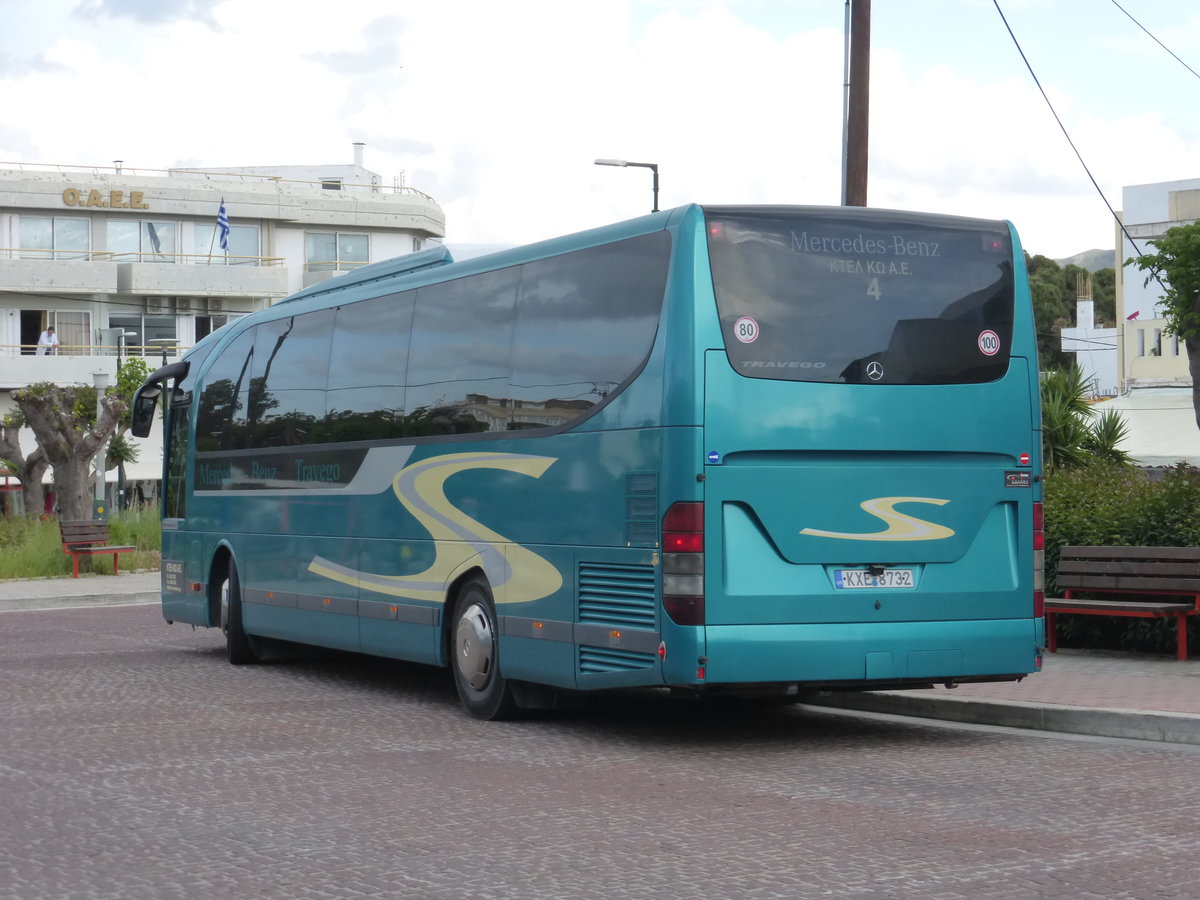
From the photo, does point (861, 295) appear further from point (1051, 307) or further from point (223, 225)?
point (1051, 307)

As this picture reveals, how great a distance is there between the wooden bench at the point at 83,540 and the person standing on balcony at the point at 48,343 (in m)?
34.6

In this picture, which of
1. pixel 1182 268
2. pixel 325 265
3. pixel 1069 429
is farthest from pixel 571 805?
pixel 325 265

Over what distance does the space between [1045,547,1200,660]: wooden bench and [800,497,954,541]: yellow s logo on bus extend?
456 centimetres

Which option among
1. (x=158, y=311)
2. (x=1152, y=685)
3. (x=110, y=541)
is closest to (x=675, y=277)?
(x=1152, y=685)

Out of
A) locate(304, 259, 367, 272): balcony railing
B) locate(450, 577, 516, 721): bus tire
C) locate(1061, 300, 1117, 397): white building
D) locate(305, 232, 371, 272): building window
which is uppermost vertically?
locate(305, 232, 371, 272): building window

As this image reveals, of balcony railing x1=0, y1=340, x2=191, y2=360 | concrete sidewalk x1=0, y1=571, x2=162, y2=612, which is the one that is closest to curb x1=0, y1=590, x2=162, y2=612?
concrete sidewalk x1=0, y1=571, x2=162, y2=612

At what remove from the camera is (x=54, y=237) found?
2532 inches

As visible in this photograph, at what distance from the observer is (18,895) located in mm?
6547

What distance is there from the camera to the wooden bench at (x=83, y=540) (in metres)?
29.6

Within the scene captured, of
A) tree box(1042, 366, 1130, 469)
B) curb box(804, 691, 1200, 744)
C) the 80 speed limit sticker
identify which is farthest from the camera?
tree box(1042, 366, 1130, 469)

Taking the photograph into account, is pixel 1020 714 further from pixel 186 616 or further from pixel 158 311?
pixel 158 311

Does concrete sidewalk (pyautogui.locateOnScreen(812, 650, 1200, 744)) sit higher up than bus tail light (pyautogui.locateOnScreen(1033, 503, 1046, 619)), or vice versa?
bus tail light (pyautogui.locateOnScreen(1033, 503, 1046, 619))

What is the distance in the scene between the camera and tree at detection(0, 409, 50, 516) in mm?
41344

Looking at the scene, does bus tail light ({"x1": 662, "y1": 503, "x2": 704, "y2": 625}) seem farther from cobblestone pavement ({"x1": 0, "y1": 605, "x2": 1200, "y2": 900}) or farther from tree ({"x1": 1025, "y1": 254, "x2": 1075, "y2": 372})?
tree ({"x1": 1025, "y1": 254, "x2": 1075, "y2": 372})
